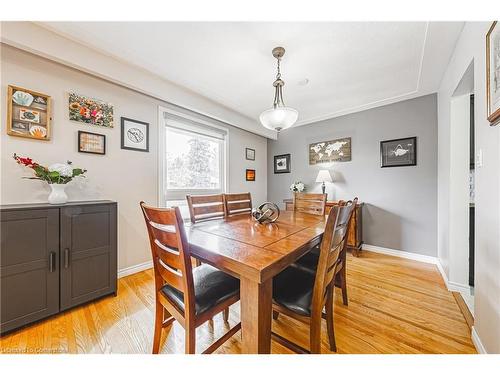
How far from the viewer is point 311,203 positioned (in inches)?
89.8

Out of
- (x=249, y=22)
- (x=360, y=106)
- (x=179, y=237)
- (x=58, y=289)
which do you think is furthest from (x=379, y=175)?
(x=58, y=289)

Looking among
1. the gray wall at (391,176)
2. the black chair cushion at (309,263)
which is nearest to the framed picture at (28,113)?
the black chair cushion at (309,263)

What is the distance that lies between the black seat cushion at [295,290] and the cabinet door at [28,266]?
1.76m

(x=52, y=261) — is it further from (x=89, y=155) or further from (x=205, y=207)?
(x=205, y=207)

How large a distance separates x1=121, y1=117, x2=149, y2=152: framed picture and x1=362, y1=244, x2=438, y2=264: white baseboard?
3617 millimetres

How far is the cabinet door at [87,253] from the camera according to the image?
5.31 feet

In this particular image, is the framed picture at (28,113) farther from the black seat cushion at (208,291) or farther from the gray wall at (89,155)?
the black seat cushion at (208,291)

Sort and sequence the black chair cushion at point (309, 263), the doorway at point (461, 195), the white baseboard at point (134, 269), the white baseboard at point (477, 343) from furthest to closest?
the white baseboard at point (134, 269), the doorway at point (461, 195), the black chair cushion at point (309, 263), the white baseboard at point (477, 343)

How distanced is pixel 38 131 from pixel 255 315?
7.74 feet

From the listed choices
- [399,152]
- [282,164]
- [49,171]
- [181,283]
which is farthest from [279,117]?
[282,164]

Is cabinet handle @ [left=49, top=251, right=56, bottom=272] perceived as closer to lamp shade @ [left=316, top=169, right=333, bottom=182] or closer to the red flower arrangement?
the red flower arrangement

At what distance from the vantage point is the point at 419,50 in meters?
1.87
